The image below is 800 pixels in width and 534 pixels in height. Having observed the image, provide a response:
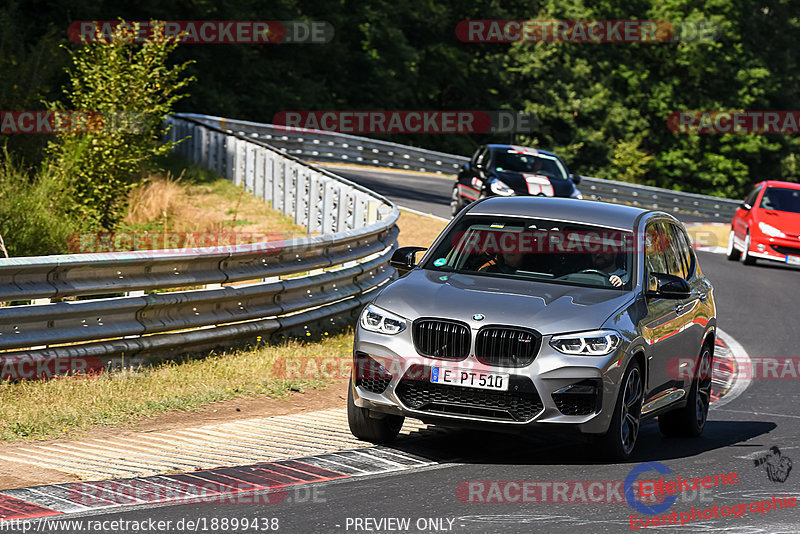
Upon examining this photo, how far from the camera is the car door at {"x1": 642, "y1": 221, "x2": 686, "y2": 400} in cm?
869

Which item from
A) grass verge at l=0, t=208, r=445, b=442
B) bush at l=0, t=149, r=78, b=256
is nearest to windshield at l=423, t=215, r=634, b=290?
grass verge at l=0, t=208, r=445, b=442

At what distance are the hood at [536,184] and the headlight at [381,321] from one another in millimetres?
15757

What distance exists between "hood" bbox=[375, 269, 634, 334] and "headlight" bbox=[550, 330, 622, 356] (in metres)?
0.05

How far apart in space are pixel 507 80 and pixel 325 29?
1109cm

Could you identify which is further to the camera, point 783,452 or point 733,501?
point 783,452

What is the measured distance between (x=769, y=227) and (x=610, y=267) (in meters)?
16.5

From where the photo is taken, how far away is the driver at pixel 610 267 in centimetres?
873

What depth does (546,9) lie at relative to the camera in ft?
222

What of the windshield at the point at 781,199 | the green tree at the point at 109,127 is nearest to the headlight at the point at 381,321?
the green tree at the point at 109,127

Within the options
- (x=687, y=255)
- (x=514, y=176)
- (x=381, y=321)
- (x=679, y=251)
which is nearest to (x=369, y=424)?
(x=381, y=321)

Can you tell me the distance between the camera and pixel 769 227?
24.3 metres

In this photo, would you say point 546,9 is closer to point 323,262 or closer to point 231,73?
point 231,73

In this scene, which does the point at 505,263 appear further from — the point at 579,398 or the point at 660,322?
the point at 579,398

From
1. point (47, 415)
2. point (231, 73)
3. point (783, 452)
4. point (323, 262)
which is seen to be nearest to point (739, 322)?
point (323, 262)
